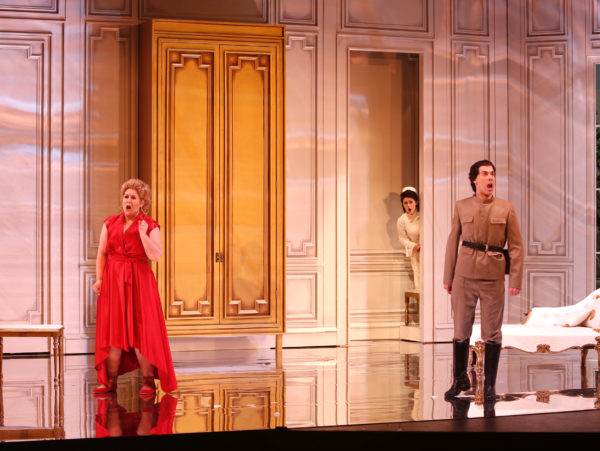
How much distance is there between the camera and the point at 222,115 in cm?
723

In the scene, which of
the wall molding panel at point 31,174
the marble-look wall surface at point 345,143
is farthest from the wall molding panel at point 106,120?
the wall molding panel at point 31,174

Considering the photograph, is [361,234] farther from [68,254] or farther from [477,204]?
[477,204]

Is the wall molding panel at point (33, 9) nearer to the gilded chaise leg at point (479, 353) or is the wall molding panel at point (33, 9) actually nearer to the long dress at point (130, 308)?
the long dress at point (130, 308)

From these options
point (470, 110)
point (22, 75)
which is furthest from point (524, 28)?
point (22, 75)

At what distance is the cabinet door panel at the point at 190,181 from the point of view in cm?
713

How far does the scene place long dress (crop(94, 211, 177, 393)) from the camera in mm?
5535

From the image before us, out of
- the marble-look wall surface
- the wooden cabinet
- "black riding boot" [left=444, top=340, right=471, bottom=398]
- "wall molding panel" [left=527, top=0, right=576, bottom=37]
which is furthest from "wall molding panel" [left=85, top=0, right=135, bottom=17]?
"black riding boot" [left=444, top=340, right=471, bottom=398]

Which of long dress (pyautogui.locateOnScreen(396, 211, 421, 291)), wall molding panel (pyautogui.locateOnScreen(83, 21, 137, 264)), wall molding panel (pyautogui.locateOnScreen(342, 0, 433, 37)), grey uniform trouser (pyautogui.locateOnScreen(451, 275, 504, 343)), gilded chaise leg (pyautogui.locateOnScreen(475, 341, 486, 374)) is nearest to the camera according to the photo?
grey uniform trouser (pyautogui.locateOnScreen(451, 275, 504, 343))

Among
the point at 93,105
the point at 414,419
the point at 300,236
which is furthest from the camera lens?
the point at 300,236

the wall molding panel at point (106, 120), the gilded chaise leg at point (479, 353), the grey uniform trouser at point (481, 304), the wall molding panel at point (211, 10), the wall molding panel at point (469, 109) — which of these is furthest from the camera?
the wall molding panel at point (469, 109)

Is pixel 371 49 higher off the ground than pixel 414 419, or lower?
higher

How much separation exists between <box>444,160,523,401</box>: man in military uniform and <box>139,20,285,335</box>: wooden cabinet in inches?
84.1

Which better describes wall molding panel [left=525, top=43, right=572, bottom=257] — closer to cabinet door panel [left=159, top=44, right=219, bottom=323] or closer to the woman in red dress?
cabinet door panel [left=159, top=44, right=219, bottom=323]

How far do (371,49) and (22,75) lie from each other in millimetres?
3302
